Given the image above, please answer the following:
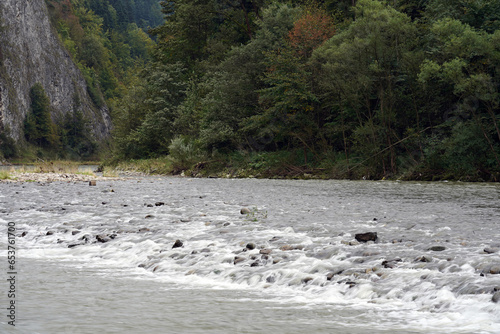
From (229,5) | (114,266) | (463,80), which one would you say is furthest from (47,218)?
(229,5)

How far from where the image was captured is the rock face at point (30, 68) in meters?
94.8

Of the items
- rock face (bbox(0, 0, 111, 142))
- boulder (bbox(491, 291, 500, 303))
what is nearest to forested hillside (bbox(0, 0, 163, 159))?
rock face (bbox(0, 0, 111, 142))

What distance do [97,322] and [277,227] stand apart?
17.3 ft

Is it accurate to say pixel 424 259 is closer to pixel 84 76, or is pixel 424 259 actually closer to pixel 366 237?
pixel 366 237

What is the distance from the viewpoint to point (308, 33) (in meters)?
32.9

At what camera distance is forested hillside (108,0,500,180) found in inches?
922

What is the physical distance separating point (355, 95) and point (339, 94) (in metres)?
2.33

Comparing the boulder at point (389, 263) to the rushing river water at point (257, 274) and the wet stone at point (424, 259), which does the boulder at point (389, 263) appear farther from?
the wet stone at point (424, 259)

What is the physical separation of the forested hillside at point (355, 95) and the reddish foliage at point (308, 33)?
3.3 inches

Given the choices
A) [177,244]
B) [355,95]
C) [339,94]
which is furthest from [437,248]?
[339,94]

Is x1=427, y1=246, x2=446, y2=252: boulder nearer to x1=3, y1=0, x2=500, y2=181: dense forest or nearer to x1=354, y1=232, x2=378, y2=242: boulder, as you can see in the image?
x1=354, y1=232, x2=378, y2=242: boulder

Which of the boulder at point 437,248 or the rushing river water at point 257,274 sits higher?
the boulder at point 437,248

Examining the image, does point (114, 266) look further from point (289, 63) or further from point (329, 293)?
point (289, 63)

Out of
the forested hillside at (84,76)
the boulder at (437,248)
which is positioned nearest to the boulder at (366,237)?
the boulder at (437,248)
